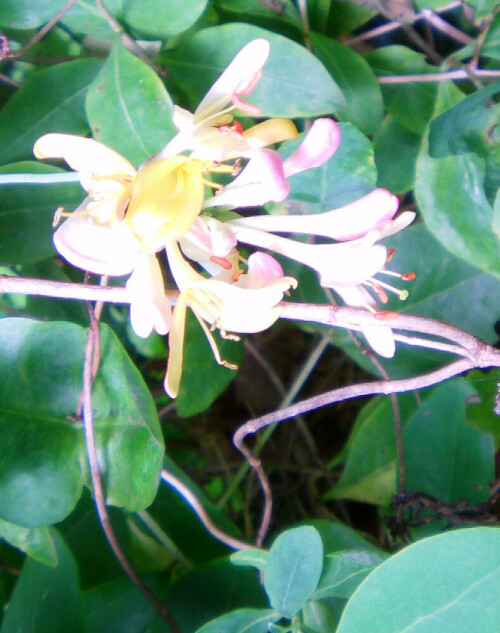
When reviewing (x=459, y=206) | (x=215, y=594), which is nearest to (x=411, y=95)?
(x=459, y=206)

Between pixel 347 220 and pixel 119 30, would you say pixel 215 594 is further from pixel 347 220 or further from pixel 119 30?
pixel 119 30

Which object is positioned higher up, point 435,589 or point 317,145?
point 317,145

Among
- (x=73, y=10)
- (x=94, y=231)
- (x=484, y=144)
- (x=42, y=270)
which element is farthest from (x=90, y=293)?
(x=484, y=144)

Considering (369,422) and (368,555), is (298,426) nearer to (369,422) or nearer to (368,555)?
(369,422)

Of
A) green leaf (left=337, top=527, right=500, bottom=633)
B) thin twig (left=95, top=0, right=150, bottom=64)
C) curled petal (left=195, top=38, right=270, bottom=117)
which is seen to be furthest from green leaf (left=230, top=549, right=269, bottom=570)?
thin twig (left=95, top=0, right=150, bottom=64)

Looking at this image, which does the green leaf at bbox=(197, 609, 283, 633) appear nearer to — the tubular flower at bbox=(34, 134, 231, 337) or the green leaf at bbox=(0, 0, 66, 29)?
the tubular flower at bbox=(34, 134, 231, 337)
